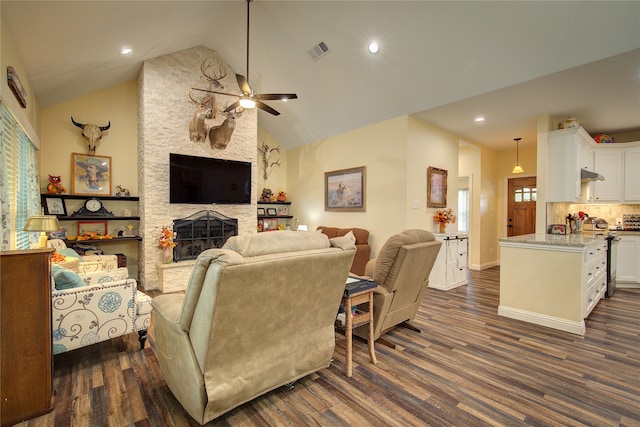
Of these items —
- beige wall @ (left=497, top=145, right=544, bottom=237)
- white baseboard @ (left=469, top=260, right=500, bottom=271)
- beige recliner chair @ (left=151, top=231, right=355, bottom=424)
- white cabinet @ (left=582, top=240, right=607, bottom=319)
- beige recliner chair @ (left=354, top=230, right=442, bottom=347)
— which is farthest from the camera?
beige wall @ (left=497, top=145, right=544, bottom=237)

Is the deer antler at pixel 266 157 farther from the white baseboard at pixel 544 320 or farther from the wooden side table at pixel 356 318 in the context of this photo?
the white baseboard at pixel 544 320

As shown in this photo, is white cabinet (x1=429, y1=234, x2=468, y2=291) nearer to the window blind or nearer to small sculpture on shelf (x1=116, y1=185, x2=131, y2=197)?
the window blind

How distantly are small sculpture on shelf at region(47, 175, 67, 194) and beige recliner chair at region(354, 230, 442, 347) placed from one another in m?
4.96

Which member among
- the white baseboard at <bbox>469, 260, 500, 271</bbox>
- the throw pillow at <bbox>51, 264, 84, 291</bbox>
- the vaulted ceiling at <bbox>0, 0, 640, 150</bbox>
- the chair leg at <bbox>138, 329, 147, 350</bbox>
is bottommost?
the white baseboard at <bbox>469, 260, 500, 271</bbox>

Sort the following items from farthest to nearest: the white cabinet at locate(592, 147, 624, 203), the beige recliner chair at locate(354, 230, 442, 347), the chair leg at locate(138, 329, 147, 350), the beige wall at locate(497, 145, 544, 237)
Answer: the beige wall at locate(497, 145, 544, 237) < the white cabinet at locate(592, 147, 624, 203) < the chair leg at locate(138, 329, 147, 350) < the beige recliner chair at locate(354, 230, 442, 347)

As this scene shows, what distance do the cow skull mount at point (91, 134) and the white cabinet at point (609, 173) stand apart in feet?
28.5

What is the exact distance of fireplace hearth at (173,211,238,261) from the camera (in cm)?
515

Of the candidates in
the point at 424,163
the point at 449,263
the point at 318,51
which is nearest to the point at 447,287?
the point at 449,263

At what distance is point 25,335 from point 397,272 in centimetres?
259

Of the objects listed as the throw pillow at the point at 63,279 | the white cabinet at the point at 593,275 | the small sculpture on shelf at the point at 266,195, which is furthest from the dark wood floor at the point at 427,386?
the small sculpture on shelf at the point at 266,195

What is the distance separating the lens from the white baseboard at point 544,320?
3029 mm

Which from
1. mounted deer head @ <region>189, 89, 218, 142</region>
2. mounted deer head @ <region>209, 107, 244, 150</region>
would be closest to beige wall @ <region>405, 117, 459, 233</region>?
mounted deer head @ <region>209, 107, 244, 150</region>

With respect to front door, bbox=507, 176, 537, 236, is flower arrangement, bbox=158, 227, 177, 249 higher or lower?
lower

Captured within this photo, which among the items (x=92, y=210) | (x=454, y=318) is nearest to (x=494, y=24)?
(x=454, y=318)
